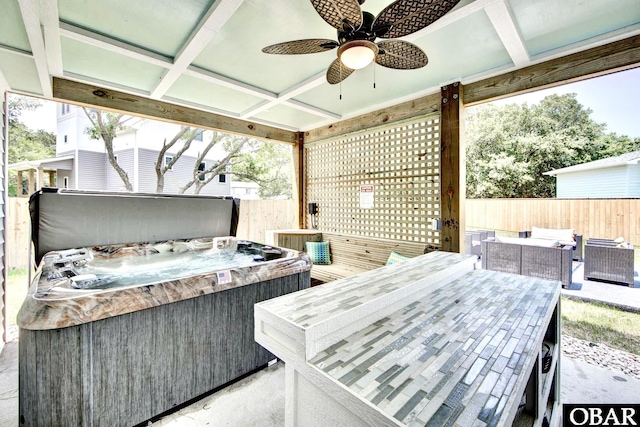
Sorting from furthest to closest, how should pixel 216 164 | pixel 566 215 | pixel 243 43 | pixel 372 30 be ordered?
1. pixel 216 164
2. pixel 566 215
3. pixel 243 43
4. pixel 372 30

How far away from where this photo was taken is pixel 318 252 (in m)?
3.97

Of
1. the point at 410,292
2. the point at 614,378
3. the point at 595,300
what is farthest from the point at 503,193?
the point at 410,292

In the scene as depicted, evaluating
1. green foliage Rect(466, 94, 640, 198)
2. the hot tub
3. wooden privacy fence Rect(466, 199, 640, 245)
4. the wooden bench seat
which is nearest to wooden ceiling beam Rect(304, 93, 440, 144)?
the wooden bench seat

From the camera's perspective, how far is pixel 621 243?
3904 millimetres

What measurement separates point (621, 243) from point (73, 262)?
6.42 meters

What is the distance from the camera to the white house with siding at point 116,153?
7738 millimetres

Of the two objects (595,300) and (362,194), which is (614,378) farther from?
(362,194)

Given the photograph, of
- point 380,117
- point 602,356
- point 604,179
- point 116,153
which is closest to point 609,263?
point 602,356

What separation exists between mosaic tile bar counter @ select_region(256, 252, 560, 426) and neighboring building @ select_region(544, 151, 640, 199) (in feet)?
30.7

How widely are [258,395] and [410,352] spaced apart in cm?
142

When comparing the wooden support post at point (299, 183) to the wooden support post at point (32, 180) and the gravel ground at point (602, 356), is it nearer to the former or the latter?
the gravel ground at point (602, 356)

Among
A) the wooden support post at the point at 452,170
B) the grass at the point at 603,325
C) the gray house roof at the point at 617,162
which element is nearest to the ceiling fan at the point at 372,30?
the wooden support post at the point at 452,170

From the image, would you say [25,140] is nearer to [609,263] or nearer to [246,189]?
[246,189]

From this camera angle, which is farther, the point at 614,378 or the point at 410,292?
the point at 614,378
